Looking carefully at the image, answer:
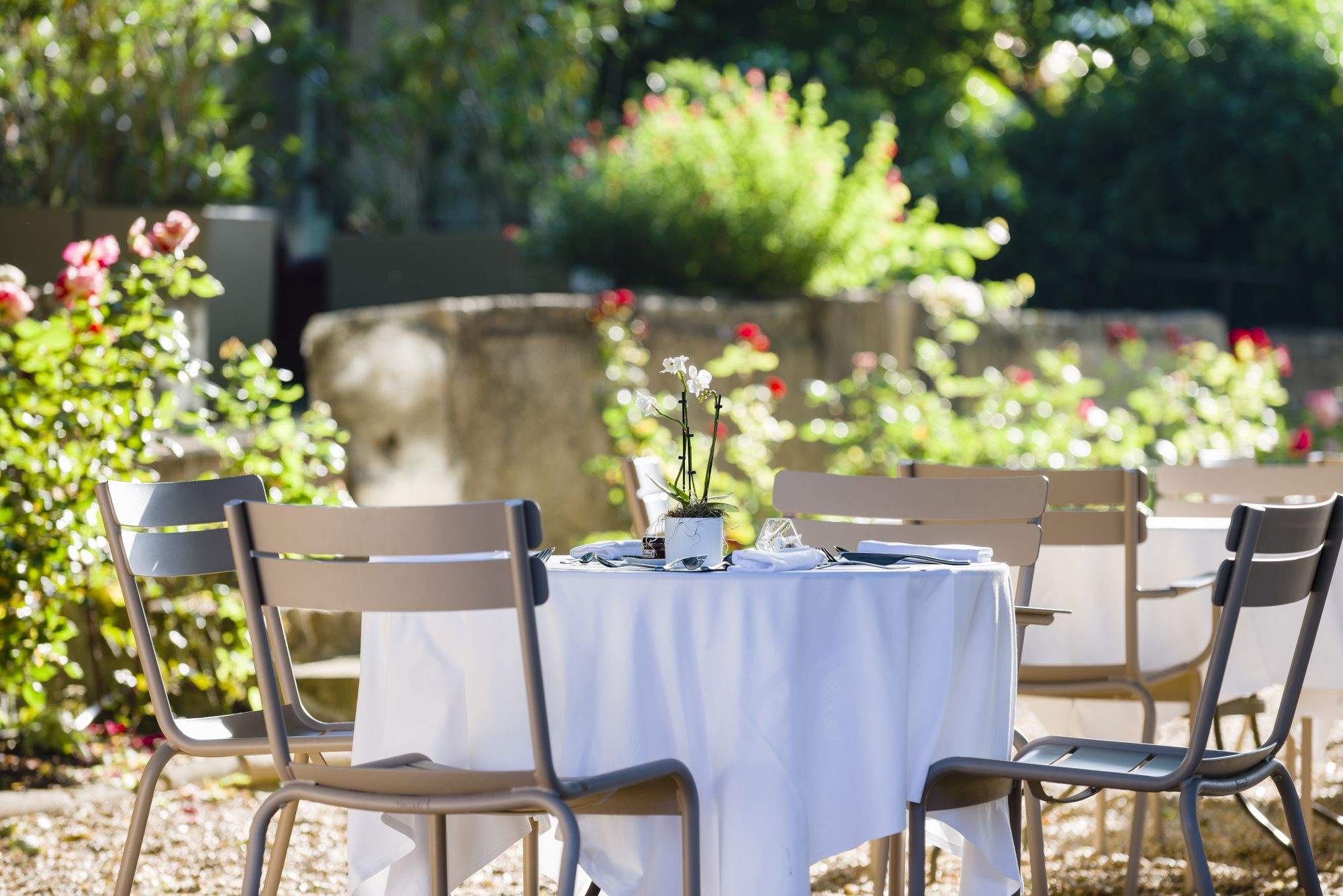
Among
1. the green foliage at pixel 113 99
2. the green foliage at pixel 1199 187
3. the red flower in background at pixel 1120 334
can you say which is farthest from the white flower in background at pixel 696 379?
the green foliage at pixel 1199 187

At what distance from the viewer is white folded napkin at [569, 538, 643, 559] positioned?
268cm

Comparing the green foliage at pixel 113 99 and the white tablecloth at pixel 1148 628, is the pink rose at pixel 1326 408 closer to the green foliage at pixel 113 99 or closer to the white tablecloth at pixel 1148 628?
the white tablecloth at pixel 1148 628

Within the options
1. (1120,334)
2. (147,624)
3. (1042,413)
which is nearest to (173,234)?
(147,624)

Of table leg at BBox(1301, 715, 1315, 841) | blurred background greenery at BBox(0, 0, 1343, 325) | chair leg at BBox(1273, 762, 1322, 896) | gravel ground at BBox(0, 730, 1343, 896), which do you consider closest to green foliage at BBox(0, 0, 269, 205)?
blurred background greenery at BBox(0, 0, 1343, 325)

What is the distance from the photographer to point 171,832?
3939 millimetres

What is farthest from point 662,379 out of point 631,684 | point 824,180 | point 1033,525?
point 631,684

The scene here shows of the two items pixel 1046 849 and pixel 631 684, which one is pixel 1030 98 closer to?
pixel 1046 849

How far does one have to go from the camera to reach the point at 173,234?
434 cm

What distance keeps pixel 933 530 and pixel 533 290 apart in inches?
184

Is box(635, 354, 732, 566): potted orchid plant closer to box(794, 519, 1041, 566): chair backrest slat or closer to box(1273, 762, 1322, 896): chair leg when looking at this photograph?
box(794, 519, 1041, 566): chair backrest slat

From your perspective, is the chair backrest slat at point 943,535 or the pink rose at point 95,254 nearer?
the chair backrest slat at point 943,535

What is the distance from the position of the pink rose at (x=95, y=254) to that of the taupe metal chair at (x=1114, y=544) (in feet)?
7.72

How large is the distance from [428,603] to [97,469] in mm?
2554

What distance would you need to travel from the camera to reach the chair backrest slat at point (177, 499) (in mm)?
2777
